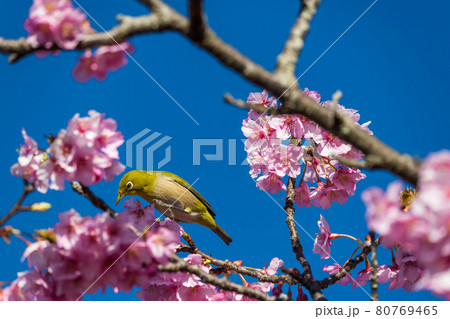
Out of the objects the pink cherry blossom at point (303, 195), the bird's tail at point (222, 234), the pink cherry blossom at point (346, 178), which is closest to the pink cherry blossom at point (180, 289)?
the pink cherry blossom at point (303, 195)

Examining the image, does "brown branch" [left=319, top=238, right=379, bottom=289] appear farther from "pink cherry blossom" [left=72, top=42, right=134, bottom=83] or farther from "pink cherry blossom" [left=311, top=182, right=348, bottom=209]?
"pink cherry blossom" [left=72, top=42, right=134, bottom=83]

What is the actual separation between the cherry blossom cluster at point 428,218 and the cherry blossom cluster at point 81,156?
1.71 metres

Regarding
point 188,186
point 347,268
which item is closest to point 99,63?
point 347,268

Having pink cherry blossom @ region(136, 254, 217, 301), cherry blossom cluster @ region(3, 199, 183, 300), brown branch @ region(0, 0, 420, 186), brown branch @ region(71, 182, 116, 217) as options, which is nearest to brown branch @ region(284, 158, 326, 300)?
pink cherry blossom @ region(136, 254, 217, 301)

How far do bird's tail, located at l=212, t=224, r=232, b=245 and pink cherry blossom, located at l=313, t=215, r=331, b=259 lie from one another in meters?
2.74

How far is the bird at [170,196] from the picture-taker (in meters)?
7.18

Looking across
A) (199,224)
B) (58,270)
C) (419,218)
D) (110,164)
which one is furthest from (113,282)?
(199,224)

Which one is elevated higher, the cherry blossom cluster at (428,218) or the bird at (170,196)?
the bird at (170,196)

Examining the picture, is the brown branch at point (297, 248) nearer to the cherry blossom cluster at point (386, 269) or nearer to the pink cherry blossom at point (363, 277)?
the cherry blossom cluster at point (386, 269)

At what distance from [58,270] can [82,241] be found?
26 centimetres

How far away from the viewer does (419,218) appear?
192 cm

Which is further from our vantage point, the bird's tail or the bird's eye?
the bird's tail

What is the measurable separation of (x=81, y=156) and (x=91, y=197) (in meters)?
0.31

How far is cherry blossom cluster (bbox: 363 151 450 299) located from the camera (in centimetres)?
179
